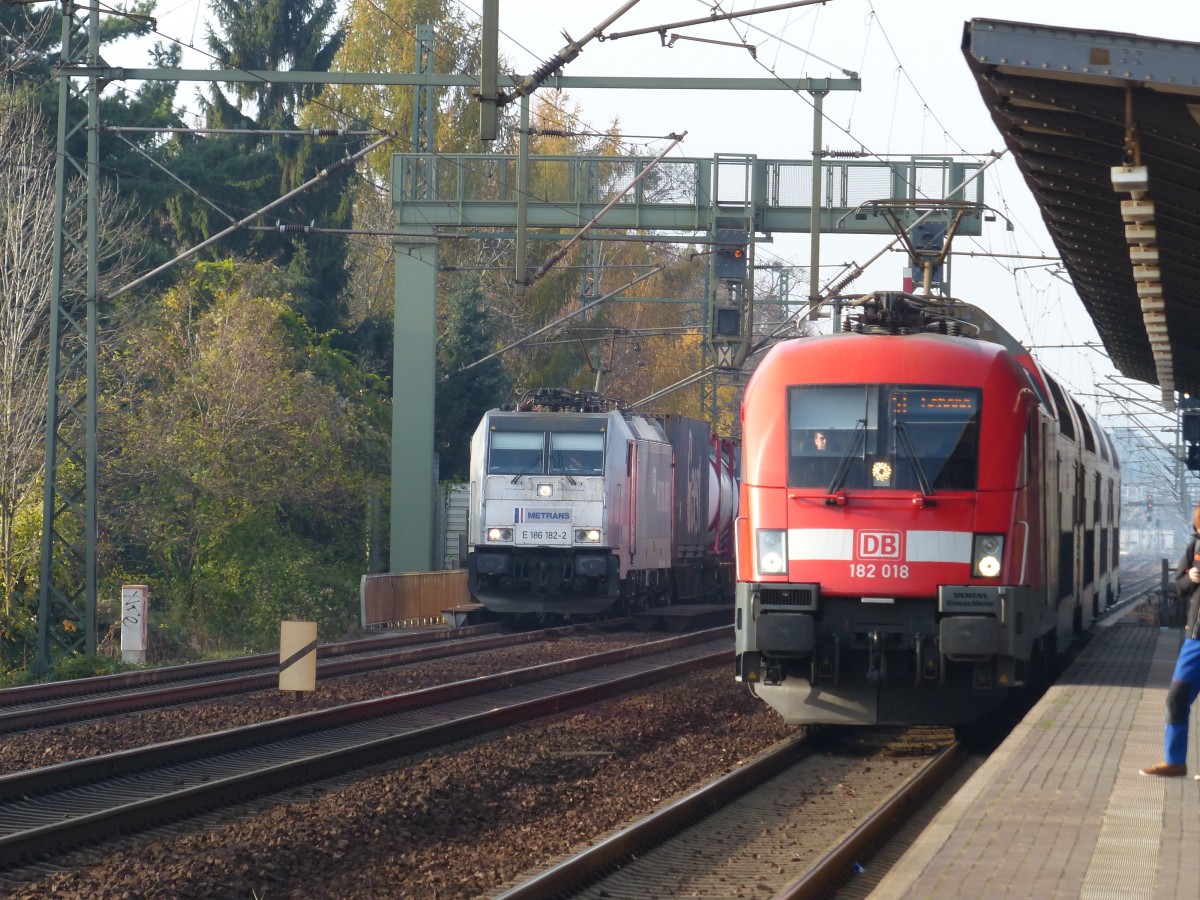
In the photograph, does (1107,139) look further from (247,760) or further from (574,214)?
(574,214)

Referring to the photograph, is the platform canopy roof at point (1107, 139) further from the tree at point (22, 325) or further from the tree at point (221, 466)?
the tree at point (221, 466)

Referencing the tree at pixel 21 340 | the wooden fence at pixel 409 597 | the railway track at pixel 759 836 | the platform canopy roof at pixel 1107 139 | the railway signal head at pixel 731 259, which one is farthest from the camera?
the railway signal head at pixel 731 259

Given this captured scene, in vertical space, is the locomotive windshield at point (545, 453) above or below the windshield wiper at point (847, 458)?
above

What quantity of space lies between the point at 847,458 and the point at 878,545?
2.33 feet

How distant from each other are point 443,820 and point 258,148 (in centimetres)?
3810

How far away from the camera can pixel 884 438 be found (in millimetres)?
12258

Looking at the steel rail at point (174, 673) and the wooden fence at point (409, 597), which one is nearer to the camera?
the steel rail at point (174, 673)

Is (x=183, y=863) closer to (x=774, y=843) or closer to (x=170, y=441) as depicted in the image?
(x=774, y=843)

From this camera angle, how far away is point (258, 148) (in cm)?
4553

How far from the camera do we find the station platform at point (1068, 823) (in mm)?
6430

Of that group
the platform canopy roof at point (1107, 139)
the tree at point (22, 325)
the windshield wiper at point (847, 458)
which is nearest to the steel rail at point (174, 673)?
the tree at point (22, 325)

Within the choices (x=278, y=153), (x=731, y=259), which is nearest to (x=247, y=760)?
(x=731, y=259)

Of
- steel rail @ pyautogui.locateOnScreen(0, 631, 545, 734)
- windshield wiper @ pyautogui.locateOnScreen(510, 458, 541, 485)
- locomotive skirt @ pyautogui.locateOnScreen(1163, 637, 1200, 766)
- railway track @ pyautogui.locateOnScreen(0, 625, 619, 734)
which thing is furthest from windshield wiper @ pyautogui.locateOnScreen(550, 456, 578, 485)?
locomotive skirt @ pyautogui.locateOnScreen(1163, 637, 1200, 766)

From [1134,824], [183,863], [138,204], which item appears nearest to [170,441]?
[138,204]
